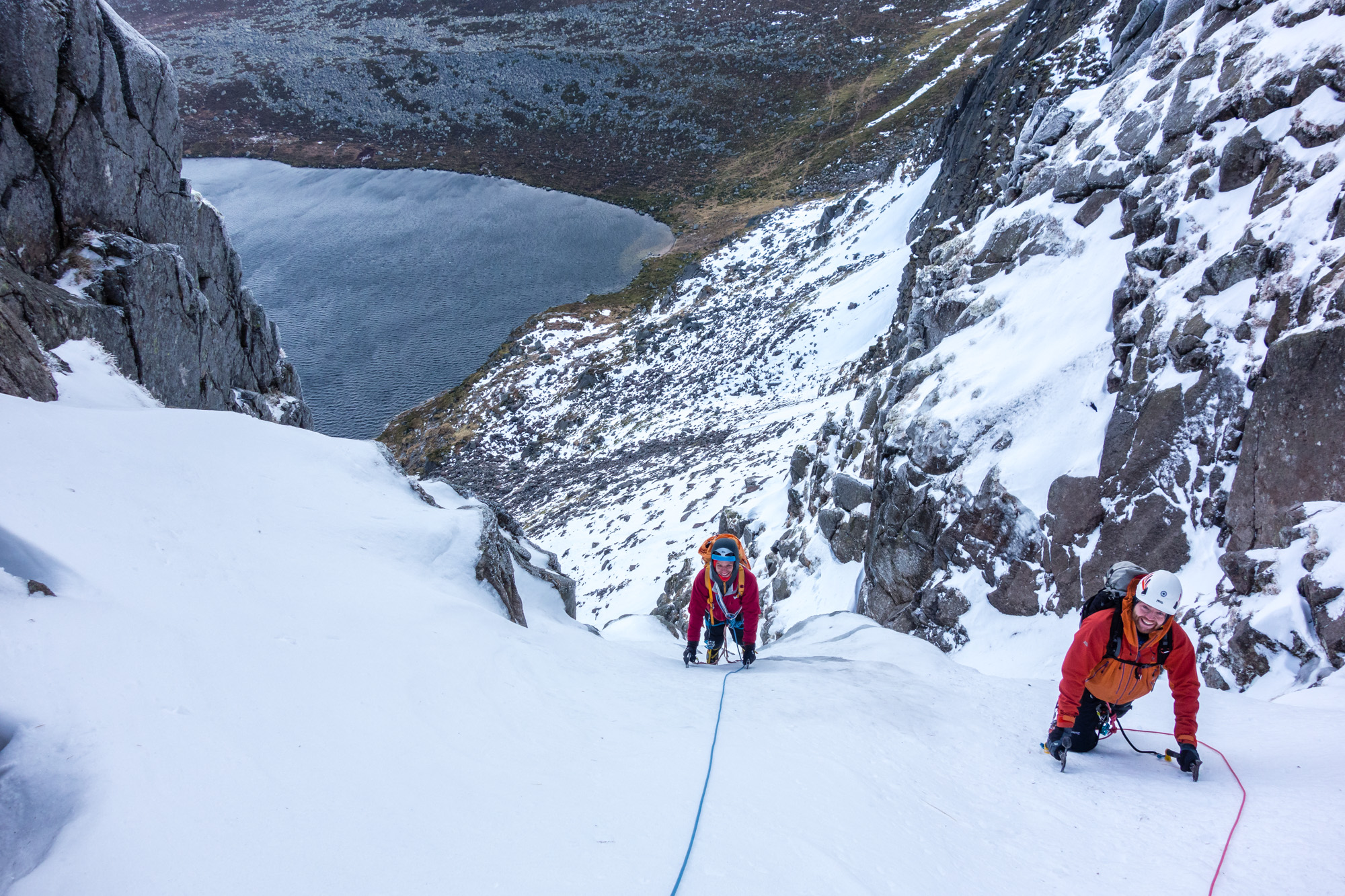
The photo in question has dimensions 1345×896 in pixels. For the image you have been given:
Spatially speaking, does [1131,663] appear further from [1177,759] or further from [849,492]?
[849,492]

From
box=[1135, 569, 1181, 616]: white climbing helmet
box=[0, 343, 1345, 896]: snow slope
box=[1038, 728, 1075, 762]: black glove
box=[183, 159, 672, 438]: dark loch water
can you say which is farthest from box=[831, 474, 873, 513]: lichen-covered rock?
box=[183, 159, 672, 438]: dark loch water

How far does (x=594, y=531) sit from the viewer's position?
87.8 feet

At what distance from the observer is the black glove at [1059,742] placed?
4.89 m

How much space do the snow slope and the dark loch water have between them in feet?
125

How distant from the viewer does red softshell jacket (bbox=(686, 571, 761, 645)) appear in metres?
7.31

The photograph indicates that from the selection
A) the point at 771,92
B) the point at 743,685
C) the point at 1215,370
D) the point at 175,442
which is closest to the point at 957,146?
the point at 1215,370

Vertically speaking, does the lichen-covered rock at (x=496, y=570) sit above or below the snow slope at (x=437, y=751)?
below

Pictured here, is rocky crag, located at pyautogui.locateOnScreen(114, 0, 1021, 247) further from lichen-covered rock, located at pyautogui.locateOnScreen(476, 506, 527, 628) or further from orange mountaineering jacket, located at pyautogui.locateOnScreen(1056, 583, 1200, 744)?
orange mountaineering jacket, located at pyautogui.locateOnScreen(1056, 583, 1200, 744)

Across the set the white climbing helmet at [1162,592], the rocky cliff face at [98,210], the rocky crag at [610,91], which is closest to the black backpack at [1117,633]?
the white climbing helmet at [1162,592]

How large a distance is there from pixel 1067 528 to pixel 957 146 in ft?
72.1

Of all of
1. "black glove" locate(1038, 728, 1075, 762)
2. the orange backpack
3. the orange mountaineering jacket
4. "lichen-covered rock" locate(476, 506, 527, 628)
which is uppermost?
the orange mountaineering jacket

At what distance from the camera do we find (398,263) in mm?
55094

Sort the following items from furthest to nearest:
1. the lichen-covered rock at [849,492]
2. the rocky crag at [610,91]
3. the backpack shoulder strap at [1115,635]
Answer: the rocky crag at [610,91] → the lichen-covered rock at [849,492] → the backpack shoulder strap at [1115,635]

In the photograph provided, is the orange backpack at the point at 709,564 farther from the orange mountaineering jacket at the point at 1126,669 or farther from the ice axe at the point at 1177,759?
the ice axe at the point at 1177,759
